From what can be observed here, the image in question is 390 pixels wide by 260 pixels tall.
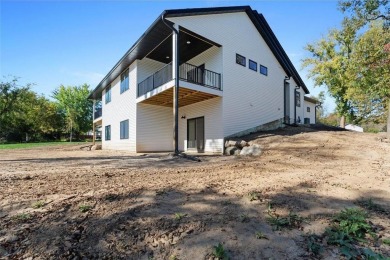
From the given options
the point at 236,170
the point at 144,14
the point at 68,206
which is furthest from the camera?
the point at 144,14

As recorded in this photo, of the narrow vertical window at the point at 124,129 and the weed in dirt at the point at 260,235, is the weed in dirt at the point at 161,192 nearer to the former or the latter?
the weed in dirt at the point at 260,235

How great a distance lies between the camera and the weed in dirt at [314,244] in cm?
240

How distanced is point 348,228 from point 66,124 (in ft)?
149

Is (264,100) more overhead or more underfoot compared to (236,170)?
more overhead

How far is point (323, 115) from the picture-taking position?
54000mm

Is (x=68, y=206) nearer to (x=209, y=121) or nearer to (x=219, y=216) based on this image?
→ (x=219, y=216)

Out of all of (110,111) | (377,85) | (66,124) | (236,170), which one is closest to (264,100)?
(377,85)

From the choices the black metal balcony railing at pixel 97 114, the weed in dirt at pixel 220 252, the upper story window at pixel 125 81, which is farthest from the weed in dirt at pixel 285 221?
the black metal balcony railing at pixel 97 114

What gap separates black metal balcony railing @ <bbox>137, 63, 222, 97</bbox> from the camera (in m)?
11.4

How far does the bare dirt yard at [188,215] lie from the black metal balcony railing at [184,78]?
7.06 meters

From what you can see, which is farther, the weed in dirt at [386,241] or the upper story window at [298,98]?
the upper story window at [298,98]

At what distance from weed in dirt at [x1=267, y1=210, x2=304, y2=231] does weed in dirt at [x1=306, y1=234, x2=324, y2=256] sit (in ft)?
0.79

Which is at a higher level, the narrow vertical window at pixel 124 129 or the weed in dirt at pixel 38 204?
the narrow vertical window at pixel 124 129

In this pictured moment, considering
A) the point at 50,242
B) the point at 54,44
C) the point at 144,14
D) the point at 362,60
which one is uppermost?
the point at 144,14
